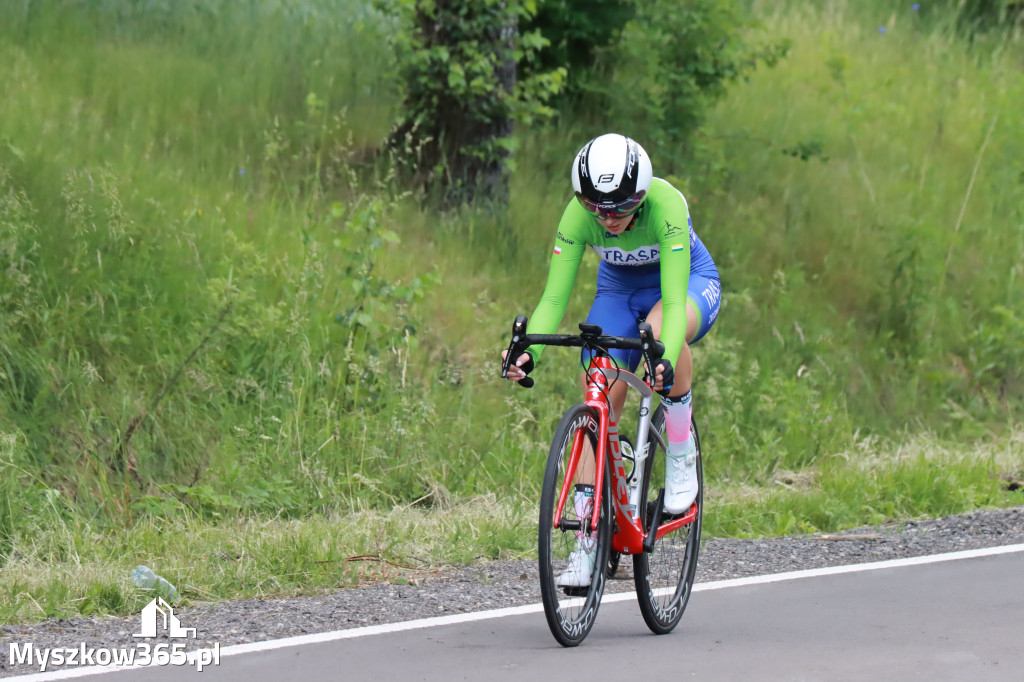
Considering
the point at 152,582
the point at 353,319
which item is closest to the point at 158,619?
the point at 152,582

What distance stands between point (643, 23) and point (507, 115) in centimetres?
218

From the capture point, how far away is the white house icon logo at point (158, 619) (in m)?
5.68

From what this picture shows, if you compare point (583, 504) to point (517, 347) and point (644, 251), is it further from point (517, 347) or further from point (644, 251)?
point (644, 251)

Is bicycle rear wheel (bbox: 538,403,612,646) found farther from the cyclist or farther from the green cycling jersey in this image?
the green cycling jersey

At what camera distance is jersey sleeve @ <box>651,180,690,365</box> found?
5.56 metres

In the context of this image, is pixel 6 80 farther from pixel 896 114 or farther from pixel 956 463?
pixel 896 114

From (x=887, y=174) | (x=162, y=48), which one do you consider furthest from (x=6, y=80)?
(x=887, y=174)

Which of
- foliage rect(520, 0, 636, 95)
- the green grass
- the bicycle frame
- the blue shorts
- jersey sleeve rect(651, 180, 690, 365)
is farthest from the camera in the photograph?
foliage rect(520, 0, 636, 95)

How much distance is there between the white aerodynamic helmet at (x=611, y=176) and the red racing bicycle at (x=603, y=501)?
1.79 feet

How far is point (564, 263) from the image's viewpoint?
19.0 feet

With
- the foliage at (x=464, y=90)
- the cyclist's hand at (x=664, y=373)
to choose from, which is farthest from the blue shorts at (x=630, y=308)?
the foliage at (x=464, y=90)

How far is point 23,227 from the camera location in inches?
373

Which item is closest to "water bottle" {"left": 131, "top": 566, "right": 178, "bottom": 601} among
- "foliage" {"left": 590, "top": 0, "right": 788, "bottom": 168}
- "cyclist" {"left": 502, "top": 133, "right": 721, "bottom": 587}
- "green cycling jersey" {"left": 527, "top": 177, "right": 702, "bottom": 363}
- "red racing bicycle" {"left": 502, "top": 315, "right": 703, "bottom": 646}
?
"red racing bicycle" {"left": 502, "top": 315, "right": 703, "bottom": 646}

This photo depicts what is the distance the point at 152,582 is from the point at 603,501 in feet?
7.86
